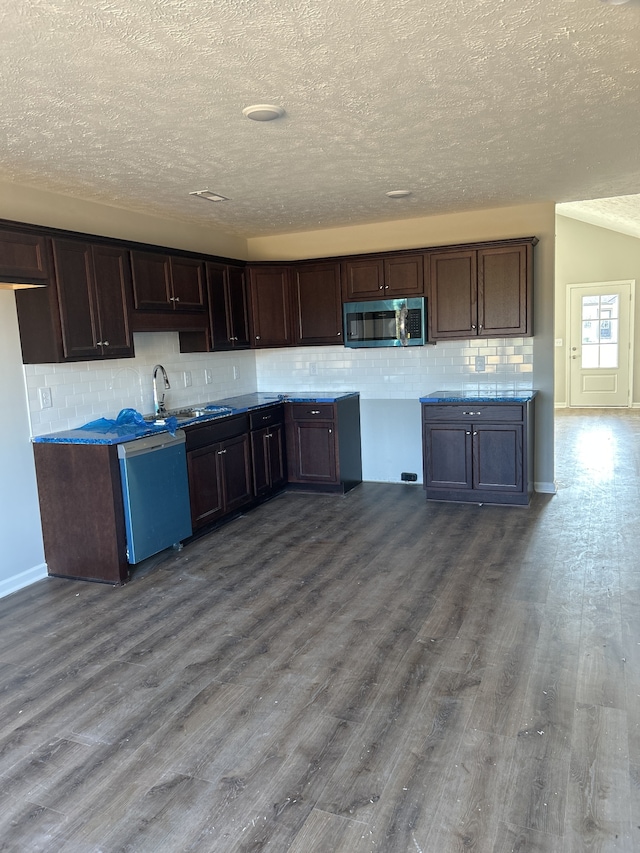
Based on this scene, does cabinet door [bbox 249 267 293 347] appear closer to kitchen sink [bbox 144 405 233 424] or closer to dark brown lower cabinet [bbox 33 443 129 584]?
kitchen sink [bbox 144 405 233 424]

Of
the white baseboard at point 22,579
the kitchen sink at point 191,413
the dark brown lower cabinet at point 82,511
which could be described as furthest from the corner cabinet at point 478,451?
the white baseboard at point 22,579

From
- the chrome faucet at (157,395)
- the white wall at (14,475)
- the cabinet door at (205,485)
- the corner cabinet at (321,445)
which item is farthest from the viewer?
the corner cabinet at (321,445)

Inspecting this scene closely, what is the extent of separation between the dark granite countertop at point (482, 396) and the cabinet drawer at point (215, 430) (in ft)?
→ 5.06

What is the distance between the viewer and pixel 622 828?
184 centimetres

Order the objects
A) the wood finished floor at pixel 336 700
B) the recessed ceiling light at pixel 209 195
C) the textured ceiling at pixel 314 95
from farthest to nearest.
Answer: the recessed ceiling light at pixel 209 195, the textured ceiling at pixel 314 95, the wood finished floor at pixel 336 700

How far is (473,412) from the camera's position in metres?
5.11

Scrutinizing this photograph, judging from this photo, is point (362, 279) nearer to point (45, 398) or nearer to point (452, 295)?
point (452, 295)

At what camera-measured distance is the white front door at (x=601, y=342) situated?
32.4 feet

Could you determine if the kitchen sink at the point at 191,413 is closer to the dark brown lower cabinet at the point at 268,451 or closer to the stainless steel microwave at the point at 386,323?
the dark brown lower cabinet at the point at 268,451

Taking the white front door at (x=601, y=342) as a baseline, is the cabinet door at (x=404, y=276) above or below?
above

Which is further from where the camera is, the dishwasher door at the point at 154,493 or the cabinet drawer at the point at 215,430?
the cabinet drawer at the point at 215,430

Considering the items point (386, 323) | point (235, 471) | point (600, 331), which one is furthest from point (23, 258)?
point (600, 331)

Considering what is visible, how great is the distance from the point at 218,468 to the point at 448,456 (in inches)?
75.8

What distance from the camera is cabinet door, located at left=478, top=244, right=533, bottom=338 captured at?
16.8ft
